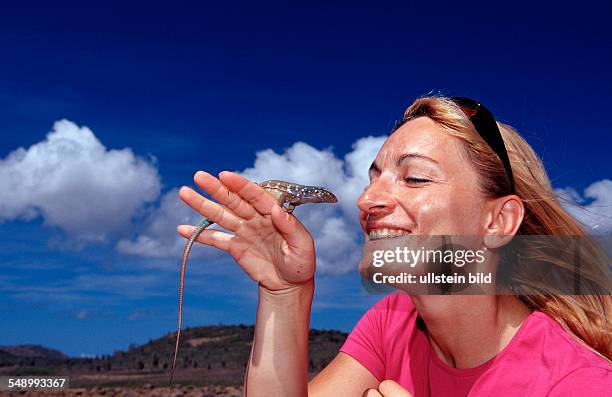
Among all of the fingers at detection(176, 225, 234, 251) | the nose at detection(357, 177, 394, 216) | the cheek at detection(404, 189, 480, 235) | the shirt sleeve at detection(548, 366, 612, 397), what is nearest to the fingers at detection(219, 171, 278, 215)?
the fingers at detection(176, 225, 234, 251)

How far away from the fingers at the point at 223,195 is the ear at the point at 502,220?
1420 mm

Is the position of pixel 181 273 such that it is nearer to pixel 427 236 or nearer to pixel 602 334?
pixel 427 236

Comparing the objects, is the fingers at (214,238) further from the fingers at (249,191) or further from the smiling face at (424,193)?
the smiling face at (424,193)

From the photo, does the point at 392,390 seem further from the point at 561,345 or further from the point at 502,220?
the point at 502,220

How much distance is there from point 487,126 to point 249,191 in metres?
1.55

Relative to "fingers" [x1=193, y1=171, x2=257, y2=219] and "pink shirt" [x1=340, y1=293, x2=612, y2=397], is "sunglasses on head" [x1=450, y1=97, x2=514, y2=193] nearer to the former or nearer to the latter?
"pink shirt" [x1=340, y1=293, x2=612, y2=397]

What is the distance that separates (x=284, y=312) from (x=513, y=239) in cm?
150

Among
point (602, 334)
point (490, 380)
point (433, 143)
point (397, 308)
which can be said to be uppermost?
point (433, 143)

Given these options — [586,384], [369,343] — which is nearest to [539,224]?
[586,384]

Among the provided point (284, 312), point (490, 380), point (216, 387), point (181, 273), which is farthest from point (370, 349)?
point (216, 387)

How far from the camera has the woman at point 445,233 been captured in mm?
4035

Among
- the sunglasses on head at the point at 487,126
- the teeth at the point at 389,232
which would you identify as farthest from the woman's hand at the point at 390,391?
the sunglasses on head at the point at 487,126

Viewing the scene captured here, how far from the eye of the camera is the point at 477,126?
170 inches

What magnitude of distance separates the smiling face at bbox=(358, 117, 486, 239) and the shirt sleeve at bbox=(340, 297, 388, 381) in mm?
1111
